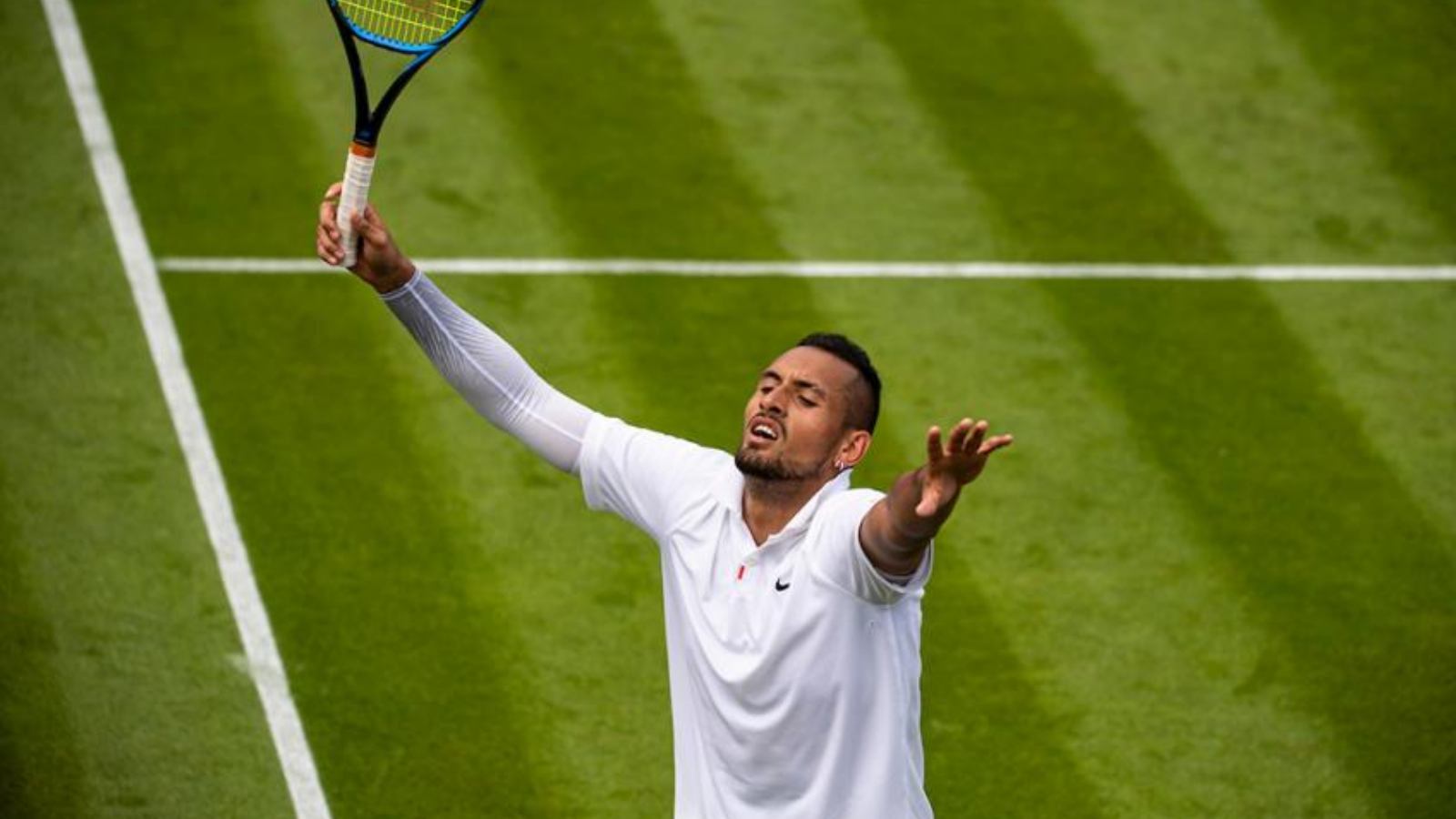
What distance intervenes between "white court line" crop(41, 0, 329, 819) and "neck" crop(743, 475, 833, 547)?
9.78 feet

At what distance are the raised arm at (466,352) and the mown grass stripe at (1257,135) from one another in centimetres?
638

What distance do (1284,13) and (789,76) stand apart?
128 inches

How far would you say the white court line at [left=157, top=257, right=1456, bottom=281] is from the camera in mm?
11500

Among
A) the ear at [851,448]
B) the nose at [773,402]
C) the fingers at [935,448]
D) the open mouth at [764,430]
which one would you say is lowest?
the ear at [851,448]

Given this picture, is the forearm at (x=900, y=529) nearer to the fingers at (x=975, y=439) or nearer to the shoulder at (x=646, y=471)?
the fingers at (x=975, y=439)

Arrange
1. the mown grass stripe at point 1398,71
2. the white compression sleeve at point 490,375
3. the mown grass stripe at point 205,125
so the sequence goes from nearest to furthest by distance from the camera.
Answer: the white compression sleeve at point 490,375, the mown grass stripe at point 205,125, the mown grass stripe at point 1398,71

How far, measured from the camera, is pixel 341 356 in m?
10.9

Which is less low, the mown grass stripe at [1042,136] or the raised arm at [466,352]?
the raised arm at [466,352]

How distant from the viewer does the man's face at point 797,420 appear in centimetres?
604

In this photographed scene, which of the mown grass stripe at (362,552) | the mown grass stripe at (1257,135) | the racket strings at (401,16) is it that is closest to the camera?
the mown grass stripe at (362,552)

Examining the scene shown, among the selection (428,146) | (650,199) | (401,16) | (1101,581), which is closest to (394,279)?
(401,16)

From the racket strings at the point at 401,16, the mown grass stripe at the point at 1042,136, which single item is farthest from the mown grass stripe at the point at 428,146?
the mown grass stripe at the point at 1042,136

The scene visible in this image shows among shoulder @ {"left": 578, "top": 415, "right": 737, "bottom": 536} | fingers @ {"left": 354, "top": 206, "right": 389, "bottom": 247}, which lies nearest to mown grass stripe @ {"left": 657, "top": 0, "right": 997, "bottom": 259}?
shoulder @ {"left": 578, "top": 415, "right": 737, "bottom": 536}

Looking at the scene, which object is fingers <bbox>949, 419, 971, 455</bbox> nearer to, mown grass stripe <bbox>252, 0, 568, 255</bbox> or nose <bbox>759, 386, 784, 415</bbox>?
nose <bbox>759, 386, 784, 415</bbox>
